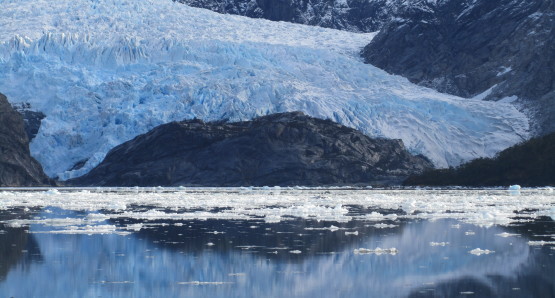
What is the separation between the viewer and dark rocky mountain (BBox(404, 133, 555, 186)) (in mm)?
75750

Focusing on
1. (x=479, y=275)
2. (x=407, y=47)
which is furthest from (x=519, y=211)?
(x=407, y=47)

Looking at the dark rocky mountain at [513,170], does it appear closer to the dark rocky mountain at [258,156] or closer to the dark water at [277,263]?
the dark rocky mountain at [258,156]

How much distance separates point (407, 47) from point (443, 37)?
6.05m

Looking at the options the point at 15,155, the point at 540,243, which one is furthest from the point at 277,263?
the point at 15,155

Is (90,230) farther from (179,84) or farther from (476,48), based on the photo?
(476,48)

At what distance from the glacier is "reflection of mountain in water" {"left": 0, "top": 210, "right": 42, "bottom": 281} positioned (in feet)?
229

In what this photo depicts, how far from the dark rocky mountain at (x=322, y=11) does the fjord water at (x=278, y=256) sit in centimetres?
12778

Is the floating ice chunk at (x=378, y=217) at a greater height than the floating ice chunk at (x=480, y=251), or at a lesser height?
greater

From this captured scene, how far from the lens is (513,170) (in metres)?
79.5

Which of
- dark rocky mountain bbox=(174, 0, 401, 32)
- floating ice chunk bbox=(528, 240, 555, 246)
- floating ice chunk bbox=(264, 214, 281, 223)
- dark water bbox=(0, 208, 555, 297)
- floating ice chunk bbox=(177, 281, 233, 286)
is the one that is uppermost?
dark rocky mountain bbox=(174, 0, 401, 32)

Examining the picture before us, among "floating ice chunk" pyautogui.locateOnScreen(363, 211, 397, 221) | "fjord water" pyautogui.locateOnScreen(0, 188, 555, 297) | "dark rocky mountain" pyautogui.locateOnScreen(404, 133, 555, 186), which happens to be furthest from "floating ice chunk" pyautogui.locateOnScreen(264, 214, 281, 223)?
"dark rocky mountain" pyautogui.locateOnScreen(404, 133, 555, 186)

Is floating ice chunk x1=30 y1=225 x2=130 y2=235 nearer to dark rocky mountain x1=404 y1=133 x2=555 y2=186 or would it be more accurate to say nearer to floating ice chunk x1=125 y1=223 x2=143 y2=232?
floating ice chunk x1=125 y1=223 x2=143 y2=232

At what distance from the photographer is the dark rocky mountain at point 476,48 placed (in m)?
124

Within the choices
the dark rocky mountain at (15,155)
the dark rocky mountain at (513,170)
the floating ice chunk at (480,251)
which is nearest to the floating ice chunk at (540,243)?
the floating ice chunk at (480,251)
